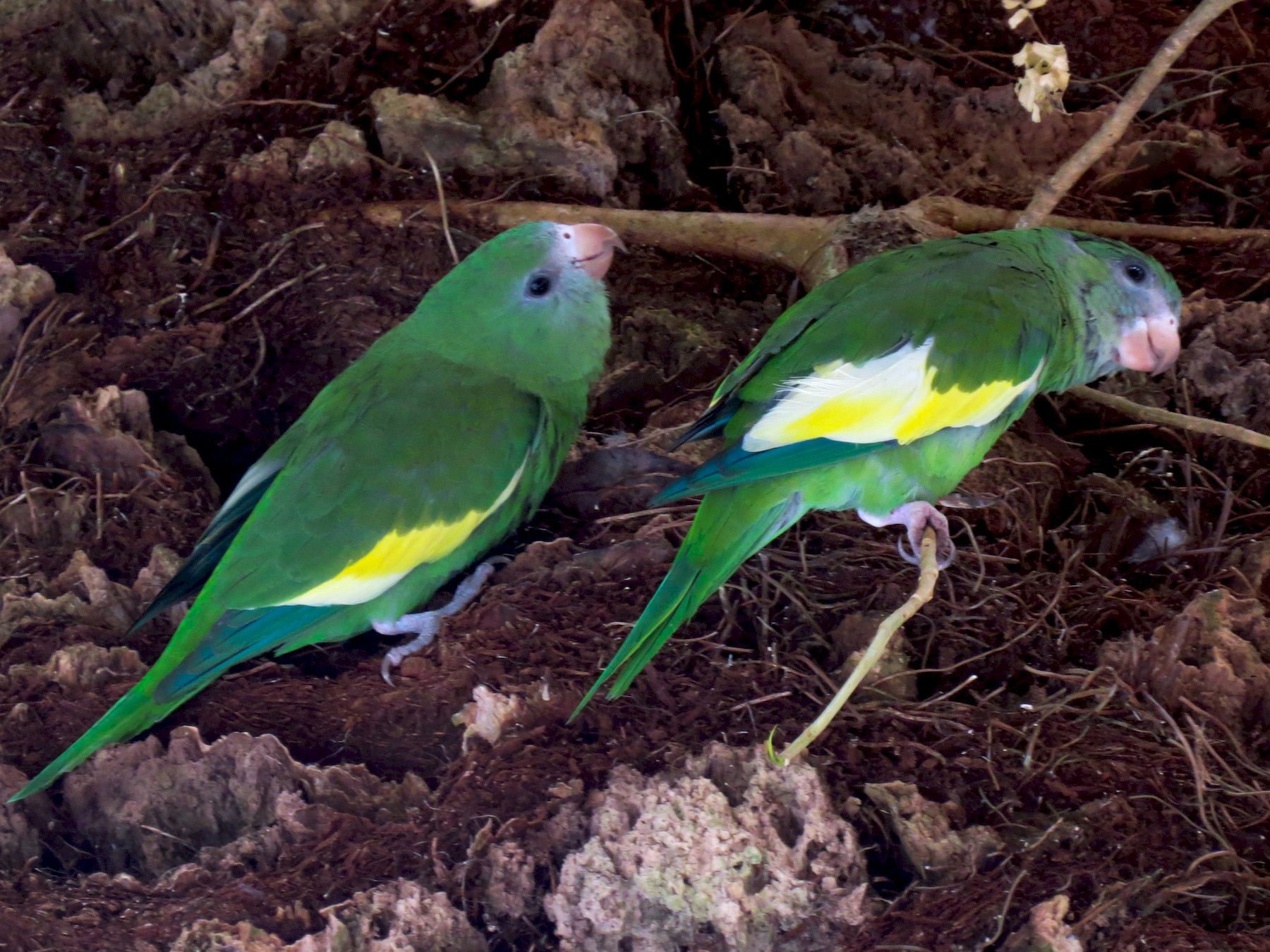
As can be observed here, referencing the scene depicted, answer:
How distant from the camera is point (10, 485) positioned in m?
2.51

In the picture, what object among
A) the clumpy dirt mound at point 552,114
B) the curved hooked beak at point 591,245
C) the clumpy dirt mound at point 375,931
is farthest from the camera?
the clumpy dirt mound at point 552,114

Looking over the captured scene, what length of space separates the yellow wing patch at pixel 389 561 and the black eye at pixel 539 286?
0.56m

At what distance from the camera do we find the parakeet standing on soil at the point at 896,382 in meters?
2.04

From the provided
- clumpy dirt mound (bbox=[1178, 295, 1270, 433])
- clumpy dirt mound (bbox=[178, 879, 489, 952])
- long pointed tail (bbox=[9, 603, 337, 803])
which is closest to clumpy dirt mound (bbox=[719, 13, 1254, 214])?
clumpy dirt mound (bbox=[1178, 295, 1270, 433])

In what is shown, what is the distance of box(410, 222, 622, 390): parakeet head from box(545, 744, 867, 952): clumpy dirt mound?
1.09 meters

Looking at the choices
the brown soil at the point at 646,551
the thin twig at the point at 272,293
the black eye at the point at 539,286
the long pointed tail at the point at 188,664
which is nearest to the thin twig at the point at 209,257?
the brown soil at the point at 646,551

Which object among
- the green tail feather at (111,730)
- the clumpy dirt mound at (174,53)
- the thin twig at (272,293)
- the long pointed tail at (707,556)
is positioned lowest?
the green tail feather at (111,730)

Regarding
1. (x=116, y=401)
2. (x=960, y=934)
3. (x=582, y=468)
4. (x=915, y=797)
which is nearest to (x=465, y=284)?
(x=582, y=468)

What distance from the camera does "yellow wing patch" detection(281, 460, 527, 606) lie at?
7.07ft

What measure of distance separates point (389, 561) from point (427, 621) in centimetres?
24

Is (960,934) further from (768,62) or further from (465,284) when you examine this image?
(768,62)

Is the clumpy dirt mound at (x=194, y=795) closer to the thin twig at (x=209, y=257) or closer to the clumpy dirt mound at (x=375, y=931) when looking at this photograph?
the clumpy dirt mound at (x=375, y=931)

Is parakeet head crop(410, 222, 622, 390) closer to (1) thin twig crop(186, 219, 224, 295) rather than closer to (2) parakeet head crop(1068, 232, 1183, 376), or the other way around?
(1) thin twig crop(186, 219, 224, 295)

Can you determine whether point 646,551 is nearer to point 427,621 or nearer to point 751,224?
point 427,621
